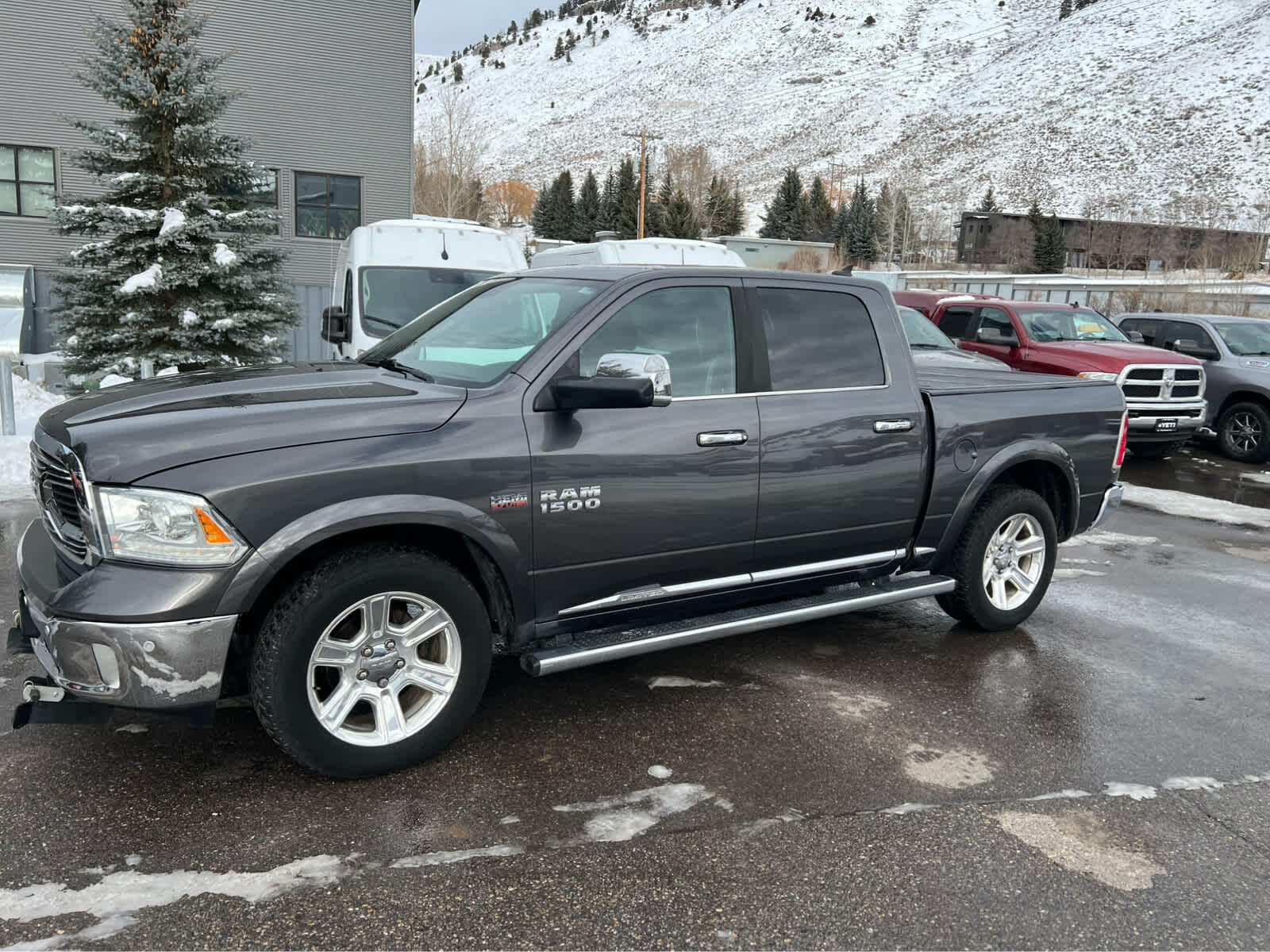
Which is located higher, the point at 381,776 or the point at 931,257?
the point at 931,257

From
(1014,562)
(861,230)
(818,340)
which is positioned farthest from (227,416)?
(861,230)

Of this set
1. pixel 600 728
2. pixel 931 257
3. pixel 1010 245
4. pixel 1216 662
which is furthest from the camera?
pixel 931 257

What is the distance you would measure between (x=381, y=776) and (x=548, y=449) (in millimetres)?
1320

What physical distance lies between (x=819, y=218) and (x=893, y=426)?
330ft

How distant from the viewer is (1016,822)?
3.43 m

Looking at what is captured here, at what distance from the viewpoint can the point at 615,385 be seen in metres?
3.57

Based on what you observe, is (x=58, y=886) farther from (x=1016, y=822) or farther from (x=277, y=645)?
(x=1016, y=822)

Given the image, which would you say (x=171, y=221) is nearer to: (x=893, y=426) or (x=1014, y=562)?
(x=893, y=426)

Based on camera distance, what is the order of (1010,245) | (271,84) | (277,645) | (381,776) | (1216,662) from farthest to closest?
(1010,245) < (271,84) < (1216,662) < (381,776) < (277,645)

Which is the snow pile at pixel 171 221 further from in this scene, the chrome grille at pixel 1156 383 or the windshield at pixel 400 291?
the chrome grille at pixel 1156 383

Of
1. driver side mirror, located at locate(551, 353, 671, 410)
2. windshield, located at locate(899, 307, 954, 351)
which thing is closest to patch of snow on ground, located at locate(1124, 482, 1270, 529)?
windshield, located at locate(899, 307, 954, 351)

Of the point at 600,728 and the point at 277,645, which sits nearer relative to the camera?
the point at 277,645

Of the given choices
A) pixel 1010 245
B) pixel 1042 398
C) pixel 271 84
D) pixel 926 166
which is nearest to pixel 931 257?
pixel 1010 245

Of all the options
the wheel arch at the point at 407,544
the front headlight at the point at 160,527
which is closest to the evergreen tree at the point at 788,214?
the wheel arch at the point at 407,544
